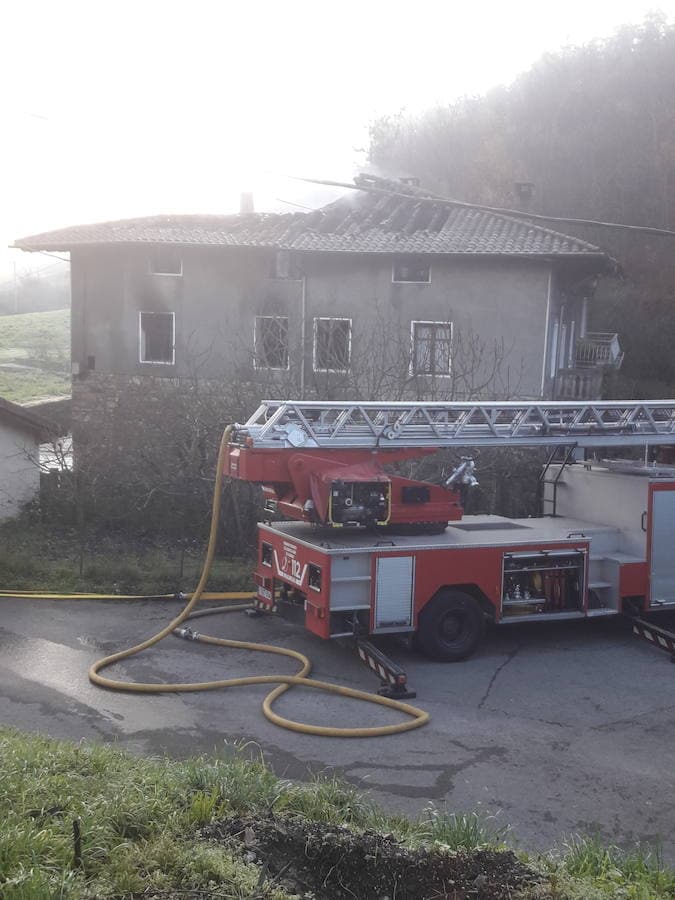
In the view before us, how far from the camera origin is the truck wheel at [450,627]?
1030 centimetres

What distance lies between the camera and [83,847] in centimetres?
440

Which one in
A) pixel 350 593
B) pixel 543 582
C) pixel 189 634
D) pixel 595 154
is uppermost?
→ pixel 595 154

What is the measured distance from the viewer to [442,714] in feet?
28.7

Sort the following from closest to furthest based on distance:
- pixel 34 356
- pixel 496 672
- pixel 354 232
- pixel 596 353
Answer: pixel 496 672 < pixel 354 232 < pixel 596 353 < pixel 34 356

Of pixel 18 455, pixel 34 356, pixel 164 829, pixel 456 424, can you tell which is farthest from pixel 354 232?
pixel 34 356

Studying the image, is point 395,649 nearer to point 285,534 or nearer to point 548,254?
point 285,534

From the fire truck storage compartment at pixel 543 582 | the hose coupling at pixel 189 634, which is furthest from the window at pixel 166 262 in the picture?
the fire truck storage compartment at pixel 543 582

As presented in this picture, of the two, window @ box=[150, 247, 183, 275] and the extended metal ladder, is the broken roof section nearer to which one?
window @ box=[150, 247, 183, 275]

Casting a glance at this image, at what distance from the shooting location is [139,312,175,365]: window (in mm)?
25625

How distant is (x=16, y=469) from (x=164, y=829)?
41.4 feet

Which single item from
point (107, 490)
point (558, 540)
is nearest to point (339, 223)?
point (107, 490)

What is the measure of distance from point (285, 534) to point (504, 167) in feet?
A: 126

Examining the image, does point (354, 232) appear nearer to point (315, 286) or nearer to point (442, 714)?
point (315, 286)

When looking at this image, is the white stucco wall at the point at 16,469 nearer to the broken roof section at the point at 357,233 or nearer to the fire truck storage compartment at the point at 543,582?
the fire truck storage compartment at the point at 543,582
